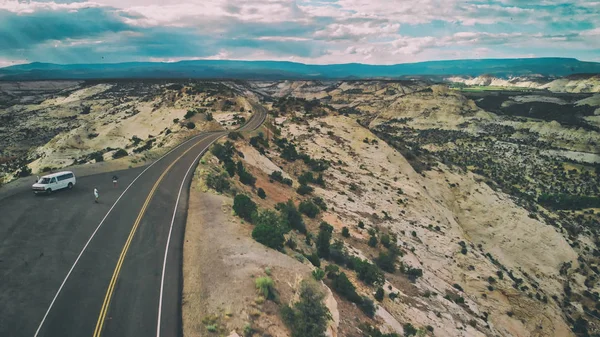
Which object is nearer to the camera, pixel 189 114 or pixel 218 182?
pixel 218 182

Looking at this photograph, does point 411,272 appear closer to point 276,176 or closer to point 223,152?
point 276,176

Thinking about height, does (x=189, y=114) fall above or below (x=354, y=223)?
above

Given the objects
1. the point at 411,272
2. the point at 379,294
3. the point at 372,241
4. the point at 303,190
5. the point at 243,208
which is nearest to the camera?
the point at 379,294

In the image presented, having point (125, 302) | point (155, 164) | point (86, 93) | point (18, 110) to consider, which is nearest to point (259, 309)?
point (125, 302)

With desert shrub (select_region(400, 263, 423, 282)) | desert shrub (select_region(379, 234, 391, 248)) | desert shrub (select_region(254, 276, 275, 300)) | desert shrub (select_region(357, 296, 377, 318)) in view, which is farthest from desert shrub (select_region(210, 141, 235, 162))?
desert shrub (select_region(254, 276, 275, 300))

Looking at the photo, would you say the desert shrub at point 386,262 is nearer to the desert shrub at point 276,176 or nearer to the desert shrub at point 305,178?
the desert shrub at point 305,178

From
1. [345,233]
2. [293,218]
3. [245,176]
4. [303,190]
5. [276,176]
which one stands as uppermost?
[245,176]

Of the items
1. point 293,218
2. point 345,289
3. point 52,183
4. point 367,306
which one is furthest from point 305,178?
point 52,183

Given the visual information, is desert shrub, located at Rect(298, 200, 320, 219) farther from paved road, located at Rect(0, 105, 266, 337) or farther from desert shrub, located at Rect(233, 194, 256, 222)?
paved road, located at Rect(0, 105, 266, 337)
